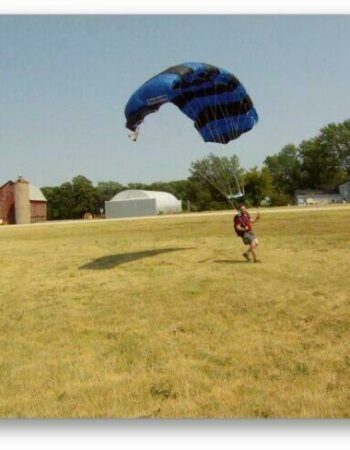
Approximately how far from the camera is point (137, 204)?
45344 mm

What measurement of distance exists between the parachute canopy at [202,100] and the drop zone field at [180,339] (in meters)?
3.05

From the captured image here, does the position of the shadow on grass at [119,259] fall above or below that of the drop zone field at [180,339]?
above

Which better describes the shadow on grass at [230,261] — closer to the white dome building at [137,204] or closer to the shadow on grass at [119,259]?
the shadow on grass at [119,259]

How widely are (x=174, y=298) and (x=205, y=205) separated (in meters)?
33.7

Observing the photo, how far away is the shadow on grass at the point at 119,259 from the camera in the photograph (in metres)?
11.2

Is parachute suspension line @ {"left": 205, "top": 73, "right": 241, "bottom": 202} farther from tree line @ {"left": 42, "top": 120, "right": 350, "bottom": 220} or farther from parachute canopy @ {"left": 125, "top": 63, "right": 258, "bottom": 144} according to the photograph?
tree line @ {"left": 42, "top": 120, "right": 350, "bottom": 220}

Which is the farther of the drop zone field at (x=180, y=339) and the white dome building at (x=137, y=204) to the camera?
the white dome building at (x=137, y=204)

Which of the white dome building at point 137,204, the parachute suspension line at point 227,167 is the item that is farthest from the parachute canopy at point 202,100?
the white dome building at point 137,204

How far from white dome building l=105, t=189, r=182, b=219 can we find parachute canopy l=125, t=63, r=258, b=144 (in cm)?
3204

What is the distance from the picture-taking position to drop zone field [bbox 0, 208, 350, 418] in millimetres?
5102

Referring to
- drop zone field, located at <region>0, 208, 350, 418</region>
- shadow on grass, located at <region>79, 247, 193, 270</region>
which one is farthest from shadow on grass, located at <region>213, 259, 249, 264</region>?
shadow on grass, located at <region>79, 247, 193, 270</region>

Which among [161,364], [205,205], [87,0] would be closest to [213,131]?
[87,0]

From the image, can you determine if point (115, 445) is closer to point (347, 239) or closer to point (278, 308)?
point (278, 308)

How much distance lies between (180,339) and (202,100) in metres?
4.81
